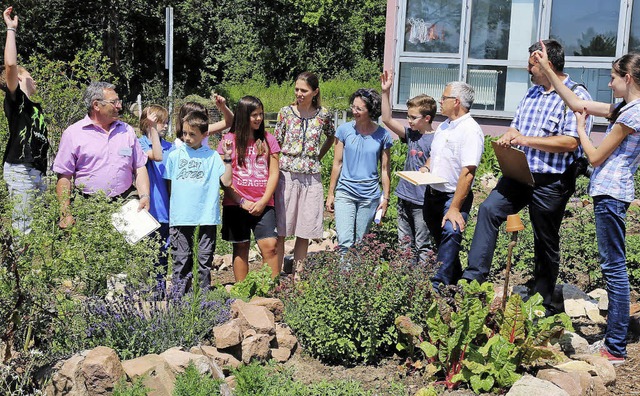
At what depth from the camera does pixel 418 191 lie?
237 inches

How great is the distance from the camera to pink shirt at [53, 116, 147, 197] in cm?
537

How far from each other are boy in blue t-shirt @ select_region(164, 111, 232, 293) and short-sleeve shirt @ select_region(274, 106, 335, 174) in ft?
2.21

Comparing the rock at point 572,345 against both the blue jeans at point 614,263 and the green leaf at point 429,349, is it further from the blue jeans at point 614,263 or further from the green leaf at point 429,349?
the green leaf at point 429,349

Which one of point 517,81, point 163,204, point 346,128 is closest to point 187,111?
point 163,204

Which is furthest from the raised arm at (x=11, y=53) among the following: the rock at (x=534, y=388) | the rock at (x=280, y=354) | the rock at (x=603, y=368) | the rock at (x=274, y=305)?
the rock at (x=603, y=368)

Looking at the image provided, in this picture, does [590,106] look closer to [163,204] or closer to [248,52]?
[163,204]

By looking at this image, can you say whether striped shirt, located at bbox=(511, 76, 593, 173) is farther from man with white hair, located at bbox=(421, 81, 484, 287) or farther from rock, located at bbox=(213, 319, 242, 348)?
rock, located at bbox=(213, 319, 242, 348)

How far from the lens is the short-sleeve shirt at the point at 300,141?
6.28m

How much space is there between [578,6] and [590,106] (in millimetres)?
9413

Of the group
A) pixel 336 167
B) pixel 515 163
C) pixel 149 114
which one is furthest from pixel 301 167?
pixel 515 163

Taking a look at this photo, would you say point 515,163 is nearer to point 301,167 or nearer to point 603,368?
point 603,368

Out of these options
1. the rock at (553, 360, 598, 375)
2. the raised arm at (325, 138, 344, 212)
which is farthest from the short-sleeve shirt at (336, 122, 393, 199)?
the rock at (553, 360, 598, 375)

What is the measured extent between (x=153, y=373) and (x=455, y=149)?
8.60ft

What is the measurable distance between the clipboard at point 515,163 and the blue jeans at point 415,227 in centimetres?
104
